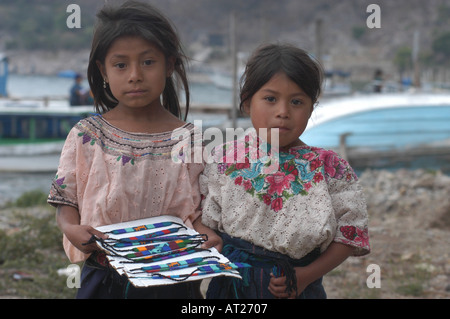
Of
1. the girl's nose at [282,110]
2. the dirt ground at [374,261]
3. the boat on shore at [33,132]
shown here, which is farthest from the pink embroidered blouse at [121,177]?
the boat on shore at [33,132]

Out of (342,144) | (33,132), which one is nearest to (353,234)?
(342,144)

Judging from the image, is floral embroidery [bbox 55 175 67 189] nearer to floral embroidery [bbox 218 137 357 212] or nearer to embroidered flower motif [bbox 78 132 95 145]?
embroidered flower motif [bbox 78 132 95 145]

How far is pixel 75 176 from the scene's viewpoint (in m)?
1.88

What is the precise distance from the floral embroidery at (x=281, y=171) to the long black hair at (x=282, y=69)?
0.63 feet

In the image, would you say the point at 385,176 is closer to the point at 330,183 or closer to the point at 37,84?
the point at 330,183

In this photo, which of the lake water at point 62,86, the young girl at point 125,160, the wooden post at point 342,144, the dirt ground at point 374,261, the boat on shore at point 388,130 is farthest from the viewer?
the lake water at point 62,86

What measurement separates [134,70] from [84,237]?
557mm

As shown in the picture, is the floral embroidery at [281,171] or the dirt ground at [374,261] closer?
the floral embroidery at [281,171]

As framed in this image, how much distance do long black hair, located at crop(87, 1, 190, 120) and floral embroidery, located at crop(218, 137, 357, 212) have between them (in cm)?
35

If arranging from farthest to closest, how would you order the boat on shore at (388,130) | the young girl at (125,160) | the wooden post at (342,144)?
1. the boat on shore at (388,130)
2. the wooden post at (342,144)
3. the young girl at (125,160)

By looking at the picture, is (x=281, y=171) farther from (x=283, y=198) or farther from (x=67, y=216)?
(x=67, y=216)

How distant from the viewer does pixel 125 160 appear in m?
1.91

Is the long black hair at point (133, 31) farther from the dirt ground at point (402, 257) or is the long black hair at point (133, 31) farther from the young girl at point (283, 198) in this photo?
the dirt ground at point (402, 257)

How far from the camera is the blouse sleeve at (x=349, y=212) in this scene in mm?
1858
